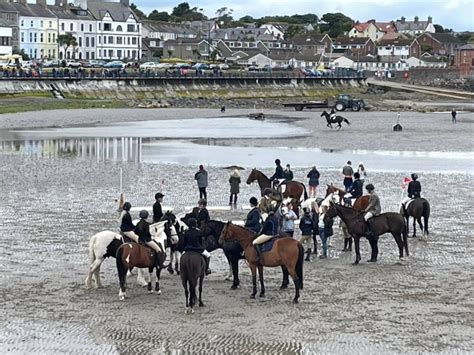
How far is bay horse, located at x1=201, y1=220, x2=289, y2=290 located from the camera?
61.8 feet

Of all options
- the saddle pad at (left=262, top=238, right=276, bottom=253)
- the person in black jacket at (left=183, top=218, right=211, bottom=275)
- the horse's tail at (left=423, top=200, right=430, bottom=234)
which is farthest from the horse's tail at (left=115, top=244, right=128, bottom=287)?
the horse's tail at (left=423, top=200, right=430, bottom=234)

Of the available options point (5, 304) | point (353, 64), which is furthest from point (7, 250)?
point (353, 64)

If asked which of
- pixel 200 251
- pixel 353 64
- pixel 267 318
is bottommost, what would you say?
pixel 267 318

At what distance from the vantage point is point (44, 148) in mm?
48906

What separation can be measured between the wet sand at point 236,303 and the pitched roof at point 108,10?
123036mm

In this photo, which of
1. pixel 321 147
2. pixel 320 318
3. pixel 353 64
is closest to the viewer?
pixel 320 318

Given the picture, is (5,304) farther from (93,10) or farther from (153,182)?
(93,10)

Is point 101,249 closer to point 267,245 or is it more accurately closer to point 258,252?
point 258,252

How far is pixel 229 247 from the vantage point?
18.8 meters

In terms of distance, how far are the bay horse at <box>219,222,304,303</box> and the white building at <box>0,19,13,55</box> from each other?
107863mm

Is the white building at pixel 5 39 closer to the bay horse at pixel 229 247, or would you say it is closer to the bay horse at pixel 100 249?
the bay horse at pixel 100 249

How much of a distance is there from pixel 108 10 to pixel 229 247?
135m

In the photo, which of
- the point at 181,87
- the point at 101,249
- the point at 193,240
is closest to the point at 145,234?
the point at 101,249

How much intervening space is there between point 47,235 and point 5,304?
22.8ft
